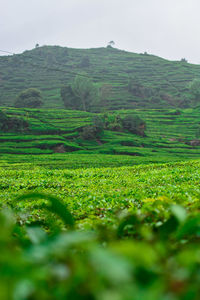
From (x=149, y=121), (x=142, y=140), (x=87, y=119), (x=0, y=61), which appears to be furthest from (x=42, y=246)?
(x=0, y=61)

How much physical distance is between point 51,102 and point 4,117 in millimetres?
30613

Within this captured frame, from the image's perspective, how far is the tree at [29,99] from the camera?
5362 cm

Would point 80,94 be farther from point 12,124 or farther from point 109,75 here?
point 12,124

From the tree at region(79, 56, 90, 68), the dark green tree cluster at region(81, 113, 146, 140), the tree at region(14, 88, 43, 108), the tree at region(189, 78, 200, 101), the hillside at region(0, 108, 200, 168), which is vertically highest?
the tree at region(79, 56, 90, 68)

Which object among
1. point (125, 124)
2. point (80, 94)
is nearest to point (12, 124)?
point (125, 124)

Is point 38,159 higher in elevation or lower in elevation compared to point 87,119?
lower

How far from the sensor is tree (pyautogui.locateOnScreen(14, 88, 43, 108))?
53625 mm

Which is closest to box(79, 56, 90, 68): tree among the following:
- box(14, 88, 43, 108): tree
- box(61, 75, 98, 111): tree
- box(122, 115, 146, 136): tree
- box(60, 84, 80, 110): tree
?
box(60, 84, 80, 110): tree

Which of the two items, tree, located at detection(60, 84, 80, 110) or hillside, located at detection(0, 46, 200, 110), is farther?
hillside, located at detection(0, 46, 200, 110)

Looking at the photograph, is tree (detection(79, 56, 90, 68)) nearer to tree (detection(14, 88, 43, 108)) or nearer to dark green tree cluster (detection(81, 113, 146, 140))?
tree (detection(14, 88, 43, 108))

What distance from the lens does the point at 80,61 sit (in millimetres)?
94750

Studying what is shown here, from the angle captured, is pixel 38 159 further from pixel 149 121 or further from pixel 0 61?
pixel 0 61

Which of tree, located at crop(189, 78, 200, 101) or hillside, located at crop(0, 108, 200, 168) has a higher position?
tree, located at crop(189, 78, 200, 101)

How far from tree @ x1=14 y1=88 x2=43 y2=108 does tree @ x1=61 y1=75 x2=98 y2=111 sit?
22.5 ft
